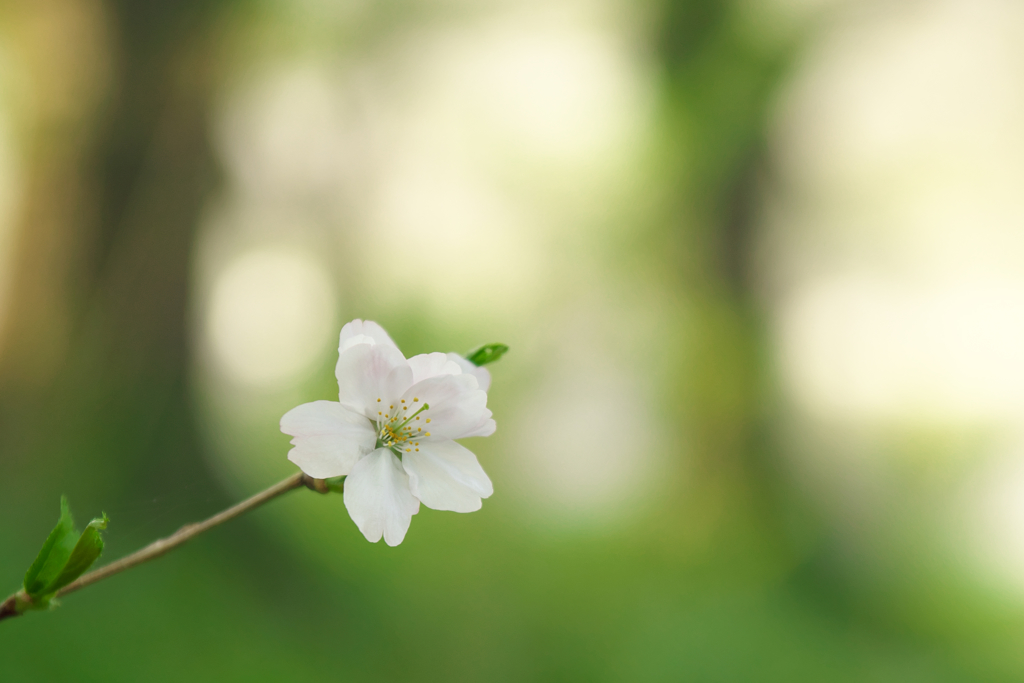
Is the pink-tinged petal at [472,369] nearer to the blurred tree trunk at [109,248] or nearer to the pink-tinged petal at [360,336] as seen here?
the pink-tinged petal at [360,336]

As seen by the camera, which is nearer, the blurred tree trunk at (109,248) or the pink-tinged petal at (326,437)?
the pink-tinged petal at (326,437)

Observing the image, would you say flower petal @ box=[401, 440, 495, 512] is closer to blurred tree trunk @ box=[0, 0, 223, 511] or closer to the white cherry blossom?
the white cherry blossom

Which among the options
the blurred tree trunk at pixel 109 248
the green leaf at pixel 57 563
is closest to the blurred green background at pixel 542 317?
the blurred tree trunk at pixel 109 248

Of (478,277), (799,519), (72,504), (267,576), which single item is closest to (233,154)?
(478,277)

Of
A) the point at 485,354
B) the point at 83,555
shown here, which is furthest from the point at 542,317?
the point at 83,555

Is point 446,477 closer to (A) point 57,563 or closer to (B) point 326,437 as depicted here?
(B) point 326,437

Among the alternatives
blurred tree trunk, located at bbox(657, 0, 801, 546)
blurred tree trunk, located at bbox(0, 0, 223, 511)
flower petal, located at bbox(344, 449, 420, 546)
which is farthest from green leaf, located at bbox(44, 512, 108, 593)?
blurred tree trunk, located at bbox(657, 0, 801, 546)
